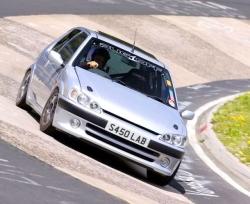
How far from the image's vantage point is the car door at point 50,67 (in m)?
12.3

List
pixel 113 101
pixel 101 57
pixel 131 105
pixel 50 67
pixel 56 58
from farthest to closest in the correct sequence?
1. pixel 50 67
2. pixel 56 58
3. pixel 101 57
4. pixel 131 105
5. pixel 113 101

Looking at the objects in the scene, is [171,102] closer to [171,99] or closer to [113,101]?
[171,99]

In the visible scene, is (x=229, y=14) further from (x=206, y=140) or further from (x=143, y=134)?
(x=143, y=134)

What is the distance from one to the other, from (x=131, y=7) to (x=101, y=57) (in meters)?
17.7

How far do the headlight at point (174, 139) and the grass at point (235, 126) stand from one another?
3.00 metres

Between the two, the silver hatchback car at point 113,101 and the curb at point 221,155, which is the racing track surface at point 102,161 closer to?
the curb at point 221,155

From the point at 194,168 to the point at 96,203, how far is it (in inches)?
206

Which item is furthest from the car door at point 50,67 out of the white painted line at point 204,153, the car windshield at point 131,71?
the white painted line at point 204,153

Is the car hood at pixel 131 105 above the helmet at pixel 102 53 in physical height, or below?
below

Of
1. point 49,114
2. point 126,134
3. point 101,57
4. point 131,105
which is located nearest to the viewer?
point 126,134

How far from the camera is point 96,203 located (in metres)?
8.79

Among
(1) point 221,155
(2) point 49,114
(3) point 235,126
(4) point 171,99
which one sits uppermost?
(4) point 171,99

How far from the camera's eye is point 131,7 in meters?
29.8

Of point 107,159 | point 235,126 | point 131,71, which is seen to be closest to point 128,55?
point 131,71
